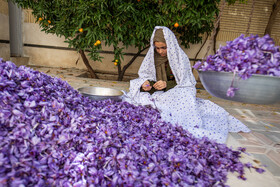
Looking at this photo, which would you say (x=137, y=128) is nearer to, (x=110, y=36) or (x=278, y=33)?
(x=110, y=36)

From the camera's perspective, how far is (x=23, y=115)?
1.39 meters

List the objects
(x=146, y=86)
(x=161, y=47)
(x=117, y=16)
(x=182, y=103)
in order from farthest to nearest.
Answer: (x=117, y=16)
(x=146, y=86)
(x=161, y=47)
(x=182, y=103)

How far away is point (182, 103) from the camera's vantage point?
253 cm

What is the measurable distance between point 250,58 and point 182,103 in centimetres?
159

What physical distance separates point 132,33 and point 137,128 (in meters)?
2.44

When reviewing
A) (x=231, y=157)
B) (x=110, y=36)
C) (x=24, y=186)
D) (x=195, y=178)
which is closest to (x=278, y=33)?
(x=110, y=36)

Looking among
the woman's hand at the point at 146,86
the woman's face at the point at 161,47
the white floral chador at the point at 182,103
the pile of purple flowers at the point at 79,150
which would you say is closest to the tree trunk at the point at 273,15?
the white floral chador at the point at 182,103

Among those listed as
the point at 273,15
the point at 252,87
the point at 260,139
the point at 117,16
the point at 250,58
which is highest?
the point at 273,15

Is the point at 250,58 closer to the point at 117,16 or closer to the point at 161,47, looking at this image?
the point at 161,47

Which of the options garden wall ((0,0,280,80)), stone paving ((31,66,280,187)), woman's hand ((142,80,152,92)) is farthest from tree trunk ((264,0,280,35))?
woman's hand ((142,80,152,92))

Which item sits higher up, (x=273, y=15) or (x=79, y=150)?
(x=273, y=15)

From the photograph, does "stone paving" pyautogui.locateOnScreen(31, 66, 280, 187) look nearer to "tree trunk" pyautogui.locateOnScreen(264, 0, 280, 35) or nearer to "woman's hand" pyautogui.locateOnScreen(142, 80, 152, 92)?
"woman's hand" pyautogui.locateOnScreen(142, 80, 152, 92)

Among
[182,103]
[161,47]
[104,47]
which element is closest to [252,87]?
[182,103]

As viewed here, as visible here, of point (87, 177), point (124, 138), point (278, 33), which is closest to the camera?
point (87, 177)
